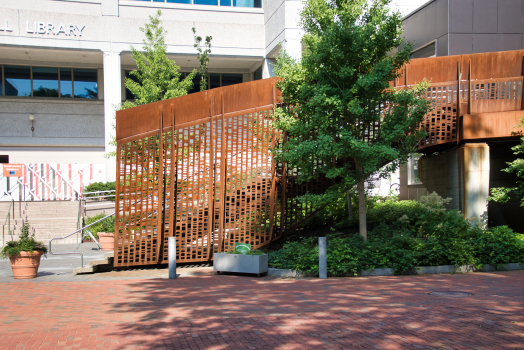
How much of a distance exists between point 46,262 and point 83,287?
4.46 m

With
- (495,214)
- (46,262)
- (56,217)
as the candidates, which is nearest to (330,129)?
(495,214)

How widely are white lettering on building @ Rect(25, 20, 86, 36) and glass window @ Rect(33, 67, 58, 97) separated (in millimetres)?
4068

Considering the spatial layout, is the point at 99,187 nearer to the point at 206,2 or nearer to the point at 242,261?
the point at 206,2

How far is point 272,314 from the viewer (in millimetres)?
6027

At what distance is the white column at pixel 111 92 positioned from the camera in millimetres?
22156

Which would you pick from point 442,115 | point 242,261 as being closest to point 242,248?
point 242,261

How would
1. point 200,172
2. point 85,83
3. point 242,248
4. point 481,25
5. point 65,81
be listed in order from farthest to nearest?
point 85,83, point 65,81, point 481,25, point 200,172, point 242,248

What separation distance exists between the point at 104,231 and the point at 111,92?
9.43 meters

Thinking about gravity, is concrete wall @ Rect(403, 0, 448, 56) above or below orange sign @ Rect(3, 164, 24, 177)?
above

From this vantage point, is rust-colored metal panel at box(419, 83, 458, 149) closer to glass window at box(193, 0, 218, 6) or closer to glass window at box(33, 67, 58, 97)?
glass window at box(193, 0, 218, 6)

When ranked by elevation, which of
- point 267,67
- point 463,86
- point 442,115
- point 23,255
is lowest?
point 23,255

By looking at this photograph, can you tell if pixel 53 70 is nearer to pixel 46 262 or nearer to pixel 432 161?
pixel 46 262

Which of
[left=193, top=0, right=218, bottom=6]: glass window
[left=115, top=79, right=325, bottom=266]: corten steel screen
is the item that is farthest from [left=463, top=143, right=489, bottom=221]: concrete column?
[left=193, top=0, right=218, bottom=6]: glass window

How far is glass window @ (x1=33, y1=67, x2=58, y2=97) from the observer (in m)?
26.0
